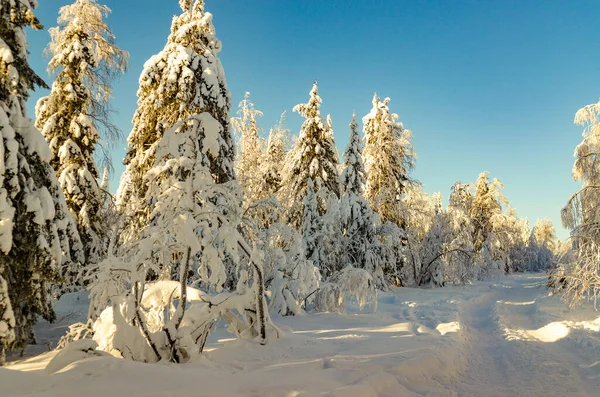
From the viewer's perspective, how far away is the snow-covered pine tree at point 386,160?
2214 cm

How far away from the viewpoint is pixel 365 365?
574 centimetres

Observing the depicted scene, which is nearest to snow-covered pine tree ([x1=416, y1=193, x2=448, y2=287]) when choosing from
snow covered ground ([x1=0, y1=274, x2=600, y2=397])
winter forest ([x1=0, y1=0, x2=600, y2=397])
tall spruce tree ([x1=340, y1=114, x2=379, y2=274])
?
winter forest ([x1=0, y1=0, x2=600, y2=397])

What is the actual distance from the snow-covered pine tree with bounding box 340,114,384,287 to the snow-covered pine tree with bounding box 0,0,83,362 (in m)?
13.3

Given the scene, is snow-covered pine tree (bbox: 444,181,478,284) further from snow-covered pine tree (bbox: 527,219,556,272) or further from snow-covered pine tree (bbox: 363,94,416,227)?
snow-covered pine tree (bbox: 527,219,556,272)

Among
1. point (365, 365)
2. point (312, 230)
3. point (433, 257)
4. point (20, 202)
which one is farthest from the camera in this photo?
point (433, 257)

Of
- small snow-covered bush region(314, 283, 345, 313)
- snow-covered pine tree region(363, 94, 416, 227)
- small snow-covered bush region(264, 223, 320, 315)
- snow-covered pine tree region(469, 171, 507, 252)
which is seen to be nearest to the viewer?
small snow-covered bush region(264, 223, 320, 315)

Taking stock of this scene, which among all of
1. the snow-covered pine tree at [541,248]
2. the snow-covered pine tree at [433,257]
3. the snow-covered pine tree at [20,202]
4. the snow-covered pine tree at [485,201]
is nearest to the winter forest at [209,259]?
the snow-covered pine tree at [20,202]

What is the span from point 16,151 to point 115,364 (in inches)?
162

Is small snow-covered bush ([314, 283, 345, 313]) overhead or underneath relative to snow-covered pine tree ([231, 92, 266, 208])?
underneath

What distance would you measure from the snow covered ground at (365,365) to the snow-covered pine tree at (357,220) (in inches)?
295

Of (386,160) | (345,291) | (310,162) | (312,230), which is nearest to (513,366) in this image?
(345,291)

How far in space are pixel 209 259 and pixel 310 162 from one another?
14004 mm

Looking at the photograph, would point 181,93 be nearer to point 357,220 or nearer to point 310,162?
point 310,162

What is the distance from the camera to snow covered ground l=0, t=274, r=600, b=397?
13.5ft
